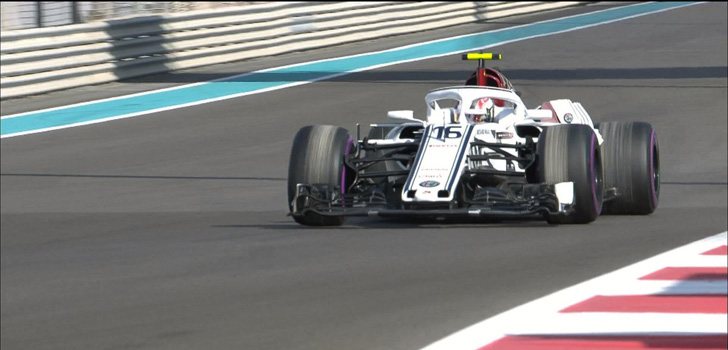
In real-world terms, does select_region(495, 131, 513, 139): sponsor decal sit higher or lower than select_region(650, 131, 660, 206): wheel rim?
higher

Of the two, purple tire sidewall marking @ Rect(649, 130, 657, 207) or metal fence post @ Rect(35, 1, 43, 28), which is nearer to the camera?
purple tire sidewall marking @ Rect(649, 130, 657, 207)

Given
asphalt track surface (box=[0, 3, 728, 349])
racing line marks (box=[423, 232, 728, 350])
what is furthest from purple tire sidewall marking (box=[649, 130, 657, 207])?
racing line marks (box=[423, 232, 728, 350])

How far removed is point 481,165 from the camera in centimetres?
1057

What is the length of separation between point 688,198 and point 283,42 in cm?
1383

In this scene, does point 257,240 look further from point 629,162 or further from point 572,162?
point 629,162

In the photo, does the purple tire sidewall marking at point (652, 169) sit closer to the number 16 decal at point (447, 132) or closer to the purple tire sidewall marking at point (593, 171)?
the purple tire sidewall marking at point (593, 171)

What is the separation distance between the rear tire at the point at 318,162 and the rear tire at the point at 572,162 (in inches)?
53.8

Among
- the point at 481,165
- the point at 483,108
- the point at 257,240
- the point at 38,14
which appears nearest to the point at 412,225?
the point at 481,165

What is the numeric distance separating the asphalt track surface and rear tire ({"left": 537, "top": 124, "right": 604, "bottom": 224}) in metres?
0.17

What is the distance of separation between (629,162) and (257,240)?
8.98 feet

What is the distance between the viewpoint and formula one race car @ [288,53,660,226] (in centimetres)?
1016

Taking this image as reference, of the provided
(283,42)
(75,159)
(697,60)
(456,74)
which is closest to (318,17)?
(283,42)

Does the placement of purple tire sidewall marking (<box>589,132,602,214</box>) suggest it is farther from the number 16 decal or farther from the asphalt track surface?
the number 16 decal

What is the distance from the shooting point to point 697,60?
2325 cm
